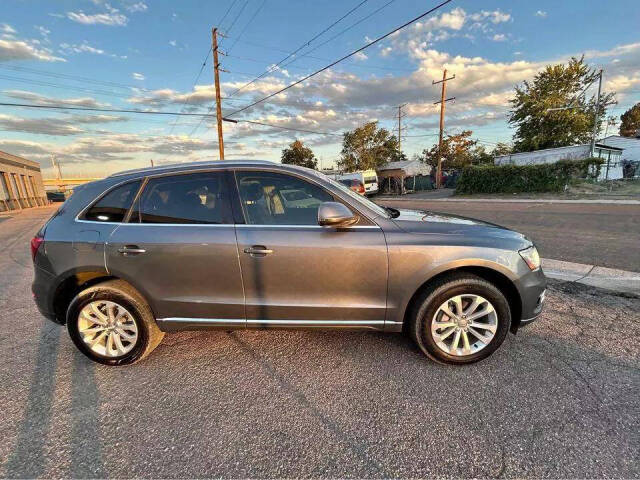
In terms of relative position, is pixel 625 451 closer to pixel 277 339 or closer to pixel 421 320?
pixel 421 320

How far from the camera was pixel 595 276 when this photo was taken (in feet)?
15.5

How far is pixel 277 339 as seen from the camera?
3.20 metres

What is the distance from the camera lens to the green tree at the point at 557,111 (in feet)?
106

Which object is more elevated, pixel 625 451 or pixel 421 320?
pixel 421 320

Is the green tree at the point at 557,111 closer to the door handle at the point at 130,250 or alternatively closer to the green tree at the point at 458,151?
the green tree at the point at 458,151

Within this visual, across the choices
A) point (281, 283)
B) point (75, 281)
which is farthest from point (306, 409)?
point (75, 281)

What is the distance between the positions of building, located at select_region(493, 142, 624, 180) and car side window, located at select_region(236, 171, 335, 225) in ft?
92.4

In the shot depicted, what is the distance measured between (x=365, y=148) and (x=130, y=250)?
40.1 meters

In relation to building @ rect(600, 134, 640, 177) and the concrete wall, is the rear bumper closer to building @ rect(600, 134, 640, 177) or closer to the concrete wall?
the concrete wall

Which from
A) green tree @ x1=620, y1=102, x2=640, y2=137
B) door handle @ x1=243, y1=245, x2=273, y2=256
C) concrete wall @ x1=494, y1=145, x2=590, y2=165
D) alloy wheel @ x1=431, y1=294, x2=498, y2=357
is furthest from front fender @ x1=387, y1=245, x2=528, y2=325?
green tree @ x1=620, y1=102, x2=640, y2=137

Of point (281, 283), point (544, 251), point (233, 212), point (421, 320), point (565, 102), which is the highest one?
point (565, 102)

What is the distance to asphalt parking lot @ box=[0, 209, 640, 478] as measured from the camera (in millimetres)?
1837

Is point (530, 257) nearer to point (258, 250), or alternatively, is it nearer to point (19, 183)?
point (258, 250)

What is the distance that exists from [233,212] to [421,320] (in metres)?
1.79
